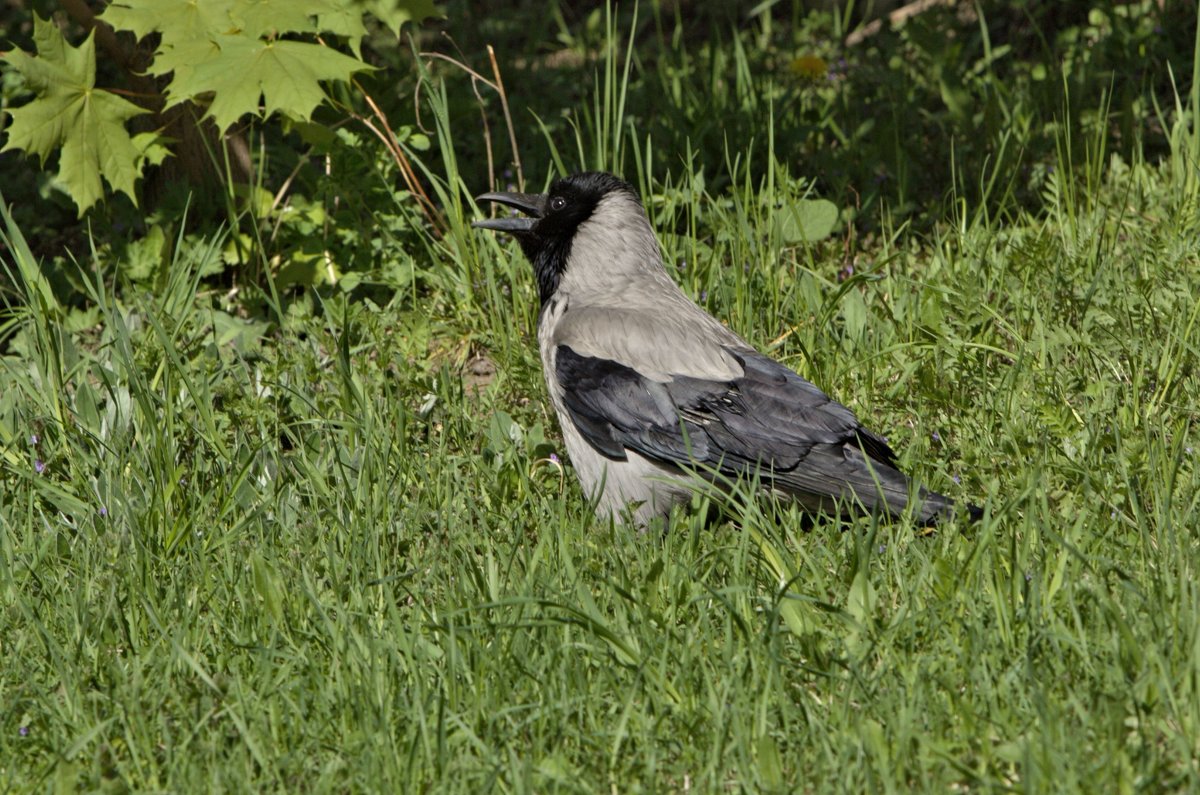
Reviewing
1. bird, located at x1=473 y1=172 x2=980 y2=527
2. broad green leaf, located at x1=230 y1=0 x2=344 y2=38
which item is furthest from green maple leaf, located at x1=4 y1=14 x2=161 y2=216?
bird, located at x1=473 y1=172 x2=980 y2=527

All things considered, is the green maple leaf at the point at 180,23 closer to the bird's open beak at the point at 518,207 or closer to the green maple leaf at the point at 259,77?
the green maple leaf at the point at 259,77

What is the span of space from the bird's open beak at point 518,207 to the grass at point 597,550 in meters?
0.24

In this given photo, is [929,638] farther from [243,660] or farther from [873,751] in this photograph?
[243,660]

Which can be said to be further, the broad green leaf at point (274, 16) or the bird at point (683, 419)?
the broad green leaf at point (274, 16)

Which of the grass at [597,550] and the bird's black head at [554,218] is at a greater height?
the bird's black head at [554,218]

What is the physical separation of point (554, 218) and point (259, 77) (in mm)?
1175

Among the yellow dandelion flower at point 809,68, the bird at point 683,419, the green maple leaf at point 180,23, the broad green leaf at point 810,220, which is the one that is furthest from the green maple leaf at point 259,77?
the yellow dandelion flower at point 809,68

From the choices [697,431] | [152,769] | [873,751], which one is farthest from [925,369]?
[152,769]

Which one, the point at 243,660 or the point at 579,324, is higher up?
the point at 579,324

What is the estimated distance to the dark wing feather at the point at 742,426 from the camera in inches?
165

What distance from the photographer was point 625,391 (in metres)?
4.45

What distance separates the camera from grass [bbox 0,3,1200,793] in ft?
9.94

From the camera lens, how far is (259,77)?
459 centimetres

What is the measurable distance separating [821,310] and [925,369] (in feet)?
1.64
